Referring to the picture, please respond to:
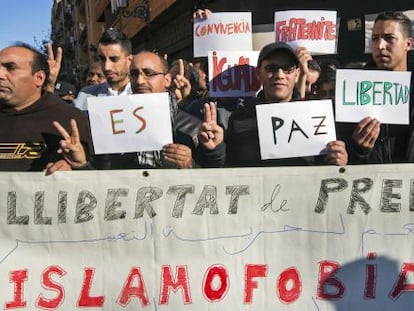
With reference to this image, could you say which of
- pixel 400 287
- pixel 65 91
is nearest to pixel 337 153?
pixel 400 287

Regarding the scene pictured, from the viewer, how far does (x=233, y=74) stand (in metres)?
3.63

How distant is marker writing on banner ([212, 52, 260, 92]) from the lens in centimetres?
362

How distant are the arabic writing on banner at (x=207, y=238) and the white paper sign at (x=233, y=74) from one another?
1.10 metres

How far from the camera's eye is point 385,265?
8.52 feet

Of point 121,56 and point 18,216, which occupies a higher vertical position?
point 121,56

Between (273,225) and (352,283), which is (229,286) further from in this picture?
(352,283)

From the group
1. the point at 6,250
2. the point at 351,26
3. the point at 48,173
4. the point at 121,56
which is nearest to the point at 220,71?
the point at 121,56

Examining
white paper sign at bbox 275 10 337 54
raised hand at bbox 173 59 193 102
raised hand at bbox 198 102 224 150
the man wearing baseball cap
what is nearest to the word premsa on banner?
raised hand at bbox 198 102 224 150

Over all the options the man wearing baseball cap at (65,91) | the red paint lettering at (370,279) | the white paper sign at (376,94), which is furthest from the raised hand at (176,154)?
the man wearing baseball cap at (65,91)

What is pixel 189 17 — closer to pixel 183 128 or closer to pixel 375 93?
pixel 183 128

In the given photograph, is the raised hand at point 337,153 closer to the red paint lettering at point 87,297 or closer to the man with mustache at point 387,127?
the man with mustache at point 387,127

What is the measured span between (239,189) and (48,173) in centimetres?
91

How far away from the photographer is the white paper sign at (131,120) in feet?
8.54

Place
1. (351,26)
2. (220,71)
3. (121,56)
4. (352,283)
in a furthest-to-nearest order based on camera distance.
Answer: (351,26), (121,56), (220,71), (352,283)
